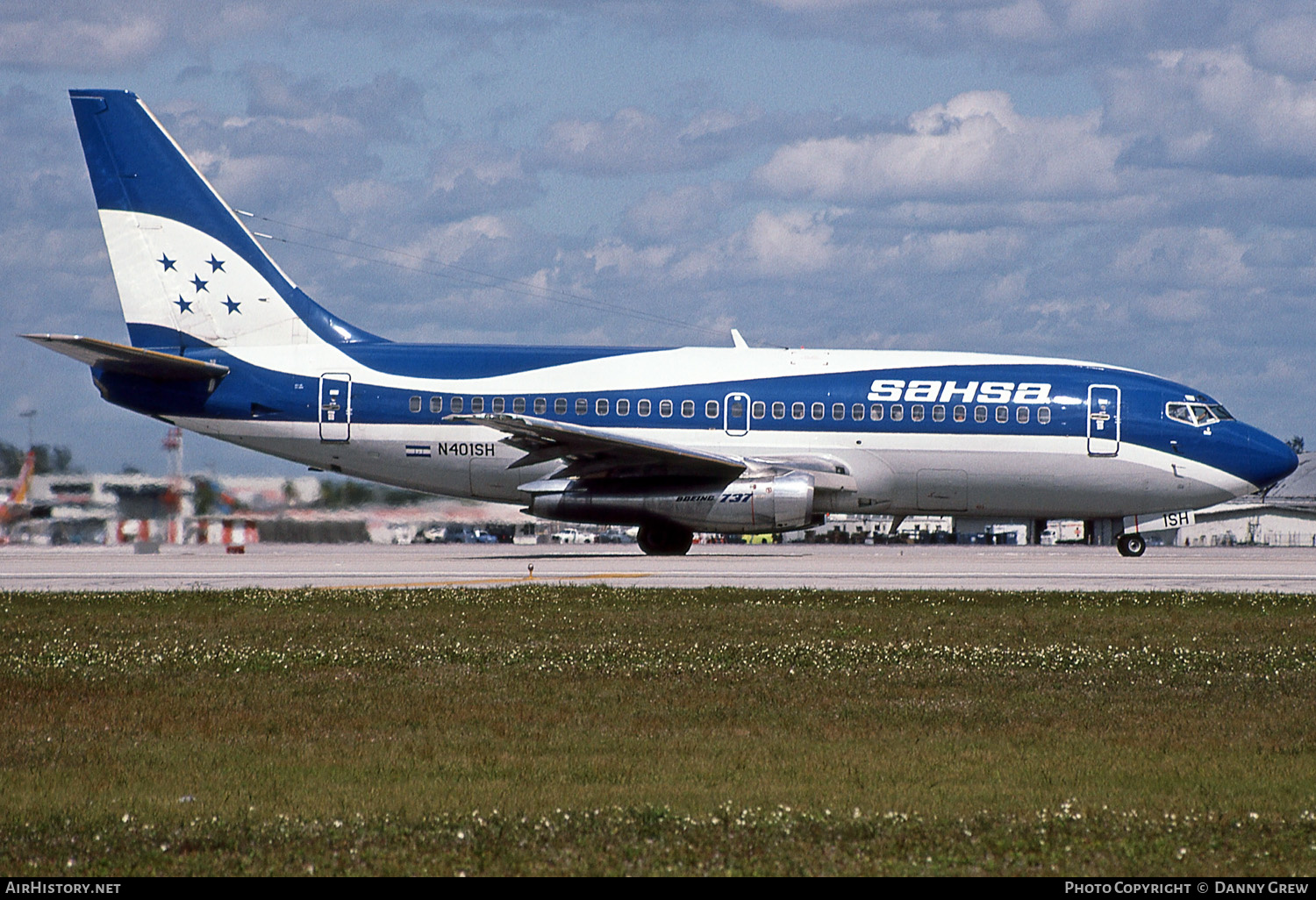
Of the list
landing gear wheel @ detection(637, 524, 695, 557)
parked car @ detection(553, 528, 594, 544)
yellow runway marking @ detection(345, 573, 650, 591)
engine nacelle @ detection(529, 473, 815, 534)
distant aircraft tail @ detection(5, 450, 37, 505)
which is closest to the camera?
yellow runway marking @ detection(345, 573, 650, 591)

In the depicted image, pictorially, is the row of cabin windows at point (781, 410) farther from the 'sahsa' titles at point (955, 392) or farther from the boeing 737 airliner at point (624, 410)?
the 'sahsa' titles at point (955, 392)

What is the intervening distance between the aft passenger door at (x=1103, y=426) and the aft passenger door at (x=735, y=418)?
25.7ft

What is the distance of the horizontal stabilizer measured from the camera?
100 feet

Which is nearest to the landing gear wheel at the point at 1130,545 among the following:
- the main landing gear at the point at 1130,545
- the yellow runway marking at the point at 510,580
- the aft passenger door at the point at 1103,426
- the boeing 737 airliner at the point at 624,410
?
the main landing gear at the point at 1130,545

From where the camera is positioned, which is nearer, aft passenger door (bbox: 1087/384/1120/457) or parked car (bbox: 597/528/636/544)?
aft passenger door (bbox: 1087/384/1120/457)

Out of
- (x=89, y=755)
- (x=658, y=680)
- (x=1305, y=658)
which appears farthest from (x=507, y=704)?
(x=1305, y=658)

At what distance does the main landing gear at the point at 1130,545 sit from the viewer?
110 ft

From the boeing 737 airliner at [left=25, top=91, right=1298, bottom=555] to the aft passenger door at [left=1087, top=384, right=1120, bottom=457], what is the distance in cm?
4

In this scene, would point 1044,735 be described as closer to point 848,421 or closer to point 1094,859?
point 1094,859

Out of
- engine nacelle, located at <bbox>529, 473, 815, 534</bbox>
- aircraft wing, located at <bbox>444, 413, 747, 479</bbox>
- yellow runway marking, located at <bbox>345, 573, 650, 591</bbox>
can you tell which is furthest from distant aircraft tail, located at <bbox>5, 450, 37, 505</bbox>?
yellow runway marking, located at <bbox>345, 573, 650, 591</bbox>

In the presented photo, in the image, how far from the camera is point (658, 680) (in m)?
12.4

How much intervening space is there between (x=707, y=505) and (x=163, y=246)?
46.5 feet

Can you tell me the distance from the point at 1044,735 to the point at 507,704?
4.11 meters

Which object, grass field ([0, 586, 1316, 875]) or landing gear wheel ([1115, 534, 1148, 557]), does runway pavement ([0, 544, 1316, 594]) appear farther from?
grass field ([0, 586, 1316, 875])
